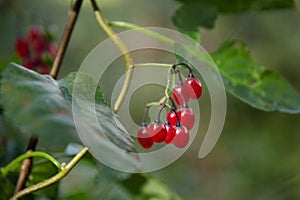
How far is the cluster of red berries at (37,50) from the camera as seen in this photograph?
4.11ft

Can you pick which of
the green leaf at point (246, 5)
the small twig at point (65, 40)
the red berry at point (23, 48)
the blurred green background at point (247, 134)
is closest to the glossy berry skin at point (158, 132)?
the small twig at point (65, 40)

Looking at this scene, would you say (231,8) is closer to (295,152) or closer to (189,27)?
(189,27)

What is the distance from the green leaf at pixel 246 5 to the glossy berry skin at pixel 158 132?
1.32 feet

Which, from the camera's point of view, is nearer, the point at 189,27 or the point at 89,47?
the point at 189,27

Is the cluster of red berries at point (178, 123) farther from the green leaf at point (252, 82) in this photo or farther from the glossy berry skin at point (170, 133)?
the green leaf at point (252, 82)

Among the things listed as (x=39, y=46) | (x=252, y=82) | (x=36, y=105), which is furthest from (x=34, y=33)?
(x=36, y=105)

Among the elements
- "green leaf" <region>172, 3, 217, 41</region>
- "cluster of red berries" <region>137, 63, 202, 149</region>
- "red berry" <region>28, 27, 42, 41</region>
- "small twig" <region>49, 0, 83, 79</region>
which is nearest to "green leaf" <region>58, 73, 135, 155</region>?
"cluster of red berries" <region>137, 63, 202, 149</region>

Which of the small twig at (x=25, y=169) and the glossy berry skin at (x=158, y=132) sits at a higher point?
the glossy berry skin at (x=158, y=132)

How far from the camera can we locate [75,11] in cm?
84

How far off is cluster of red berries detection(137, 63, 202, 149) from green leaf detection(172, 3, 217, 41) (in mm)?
225

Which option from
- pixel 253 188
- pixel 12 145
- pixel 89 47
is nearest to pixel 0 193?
pixel 12 145

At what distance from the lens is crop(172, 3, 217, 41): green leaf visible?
92 centimetres

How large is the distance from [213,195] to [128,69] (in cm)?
249

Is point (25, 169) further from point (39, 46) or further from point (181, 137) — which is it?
point (39, 46)
